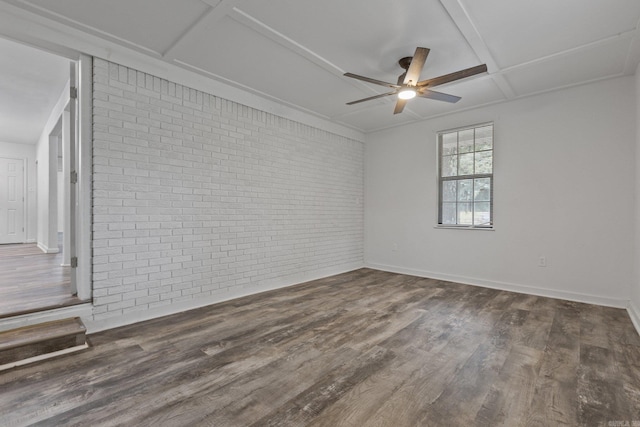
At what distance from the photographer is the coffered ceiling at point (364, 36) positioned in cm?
246

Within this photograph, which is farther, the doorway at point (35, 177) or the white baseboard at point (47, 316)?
the doorway at point (35, 177)

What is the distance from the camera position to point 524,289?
14.3 ft

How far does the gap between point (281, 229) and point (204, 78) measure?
92.3 inches

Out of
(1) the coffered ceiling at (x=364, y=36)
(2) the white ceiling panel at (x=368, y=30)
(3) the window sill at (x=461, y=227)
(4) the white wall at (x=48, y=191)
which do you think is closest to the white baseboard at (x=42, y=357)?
(1) the coffered ceiling at (x=364, y=36)

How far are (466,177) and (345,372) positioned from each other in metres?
4.02

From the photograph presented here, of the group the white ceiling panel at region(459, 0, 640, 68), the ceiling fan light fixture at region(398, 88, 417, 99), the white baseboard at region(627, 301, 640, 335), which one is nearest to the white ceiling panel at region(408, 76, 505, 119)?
the white ceiling panel at region(459, 0, 640, 68)

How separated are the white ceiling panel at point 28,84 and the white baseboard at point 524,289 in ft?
19.3

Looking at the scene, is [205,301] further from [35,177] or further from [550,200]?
[35,177]

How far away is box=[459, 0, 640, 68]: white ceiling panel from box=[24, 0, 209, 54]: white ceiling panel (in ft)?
7.66

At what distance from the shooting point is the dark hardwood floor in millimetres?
2752

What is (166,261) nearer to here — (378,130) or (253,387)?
(253,387)

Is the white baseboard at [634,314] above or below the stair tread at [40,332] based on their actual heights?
below

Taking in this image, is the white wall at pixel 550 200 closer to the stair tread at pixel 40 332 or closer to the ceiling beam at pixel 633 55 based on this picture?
the ceiling beam at pixel 633 55

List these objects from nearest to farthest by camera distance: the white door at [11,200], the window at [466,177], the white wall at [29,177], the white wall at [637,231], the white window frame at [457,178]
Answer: the white wall at [637,231], the white window frame at [457,178], the window at [466,177], the white door at [11,200], the white wall at [29,177]
